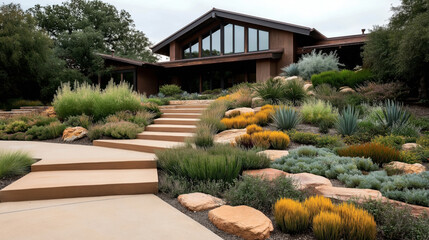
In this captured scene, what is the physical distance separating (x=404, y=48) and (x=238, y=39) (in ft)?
36.8

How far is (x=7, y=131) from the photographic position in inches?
333

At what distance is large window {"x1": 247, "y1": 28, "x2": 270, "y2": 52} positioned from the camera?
1748 centimetres

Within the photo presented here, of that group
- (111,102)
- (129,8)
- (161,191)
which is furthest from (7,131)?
(129,8)

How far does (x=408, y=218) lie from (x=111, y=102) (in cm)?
807

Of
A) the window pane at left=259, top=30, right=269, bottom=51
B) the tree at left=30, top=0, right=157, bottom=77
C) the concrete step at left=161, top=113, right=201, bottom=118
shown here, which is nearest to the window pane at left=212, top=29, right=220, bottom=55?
the window pane at left=259, top=30, right=269, bottom=51

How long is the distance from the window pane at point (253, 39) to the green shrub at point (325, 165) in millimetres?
14517

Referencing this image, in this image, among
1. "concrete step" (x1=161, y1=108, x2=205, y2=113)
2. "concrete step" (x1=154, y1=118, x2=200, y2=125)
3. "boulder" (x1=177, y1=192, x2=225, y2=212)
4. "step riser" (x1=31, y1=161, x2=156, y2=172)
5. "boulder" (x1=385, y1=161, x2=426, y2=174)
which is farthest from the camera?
"concrete step" (x1=161, y1=108, x2=205, y2=113)

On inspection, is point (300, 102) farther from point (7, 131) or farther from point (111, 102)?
point (7, 131)

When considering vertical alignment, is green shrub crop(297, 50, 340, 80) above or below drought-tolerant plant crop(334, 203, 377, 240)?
above

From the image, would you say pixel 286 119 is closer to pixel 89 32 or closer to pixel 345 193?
pixel 345 193

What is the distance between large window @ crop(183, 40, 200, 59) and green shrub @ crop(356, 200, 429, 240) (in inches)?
753

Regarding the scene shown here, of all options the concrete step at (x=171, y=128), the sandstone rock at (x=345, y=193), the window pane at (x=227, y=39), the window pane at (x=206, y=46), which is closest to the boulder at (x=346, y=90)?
the concrete step at (x=171, y=128)

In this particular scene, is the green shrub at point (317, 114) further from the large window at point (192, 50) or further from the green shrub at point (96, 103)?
the large window at point (192, 50)

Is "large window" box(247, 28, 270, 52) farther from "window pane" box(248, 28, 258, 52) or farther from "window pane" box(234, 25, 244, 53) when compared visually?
"window pane" box(234, 25, 244, 53)
